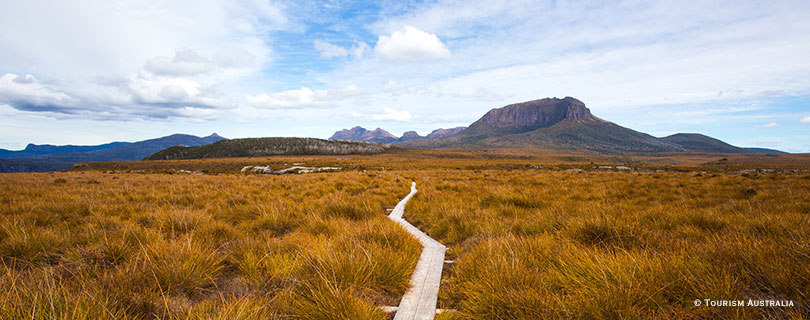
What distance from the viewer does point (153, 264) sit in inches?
116

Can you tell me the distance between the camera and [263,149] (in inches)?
6427

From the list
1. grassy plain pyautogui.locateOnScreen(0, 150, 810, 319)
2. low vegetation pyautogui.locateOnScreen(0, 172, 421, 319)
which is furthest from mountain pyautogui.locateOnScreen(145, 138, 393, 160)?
grassy plain pyautogui.locateOnScreen(0, 150, 810, 319)

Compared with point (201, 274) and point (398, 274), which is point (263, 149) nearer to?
point (201, 274)

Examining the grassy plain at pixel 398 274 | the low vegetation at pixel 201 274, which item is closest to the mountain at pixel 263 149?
the low vegetation at pixel 201 274

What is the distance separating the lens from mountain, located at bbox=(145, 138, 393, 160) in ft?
517

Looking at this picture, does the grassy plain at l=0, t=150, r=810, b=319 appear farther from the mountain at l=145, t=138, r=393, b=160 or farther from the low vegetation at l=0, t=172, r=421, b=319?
the mountain at l=145, t=138, r=393, b=160

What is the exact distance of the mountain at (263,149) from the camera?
517ft

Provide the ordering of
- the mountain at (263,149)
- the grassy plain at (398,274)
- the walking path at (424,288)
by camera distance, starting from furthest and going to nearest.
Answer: the mountain at (263,149)
the walking path at (424,288)
the grassy plain at (398,274)

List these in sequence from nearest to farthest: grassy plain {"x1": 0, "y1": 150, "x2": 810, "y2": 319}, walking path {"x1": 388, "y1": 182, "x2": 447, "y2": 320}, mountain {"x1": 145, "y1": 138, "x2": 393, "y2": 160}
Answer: grassy plain {"x1": 0, "y1": 150, "x2": 810, "y2": 319} < walking path {"x1": 388, "y1": 182, "x2": 447, "y2": 320} < mountain {"x1": 145, "y1": 138, "x2": 393, "y2": 160}

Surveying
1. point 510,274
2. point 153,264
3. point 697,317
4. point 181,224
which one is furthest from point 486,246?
→ point 181,224

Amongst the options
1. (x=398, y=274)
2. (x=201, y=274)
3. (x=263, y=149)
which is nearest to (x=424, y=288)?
(x=398, y=274)

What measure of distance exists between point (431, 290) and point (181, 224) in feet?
16.2

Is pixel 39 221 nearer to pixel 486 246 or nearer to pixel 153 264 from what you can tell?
pixel 153 264

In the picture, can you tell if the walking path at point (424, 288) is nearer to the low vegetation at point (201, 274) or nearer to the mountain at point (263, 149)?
the low vegetation at point (201, 274)
